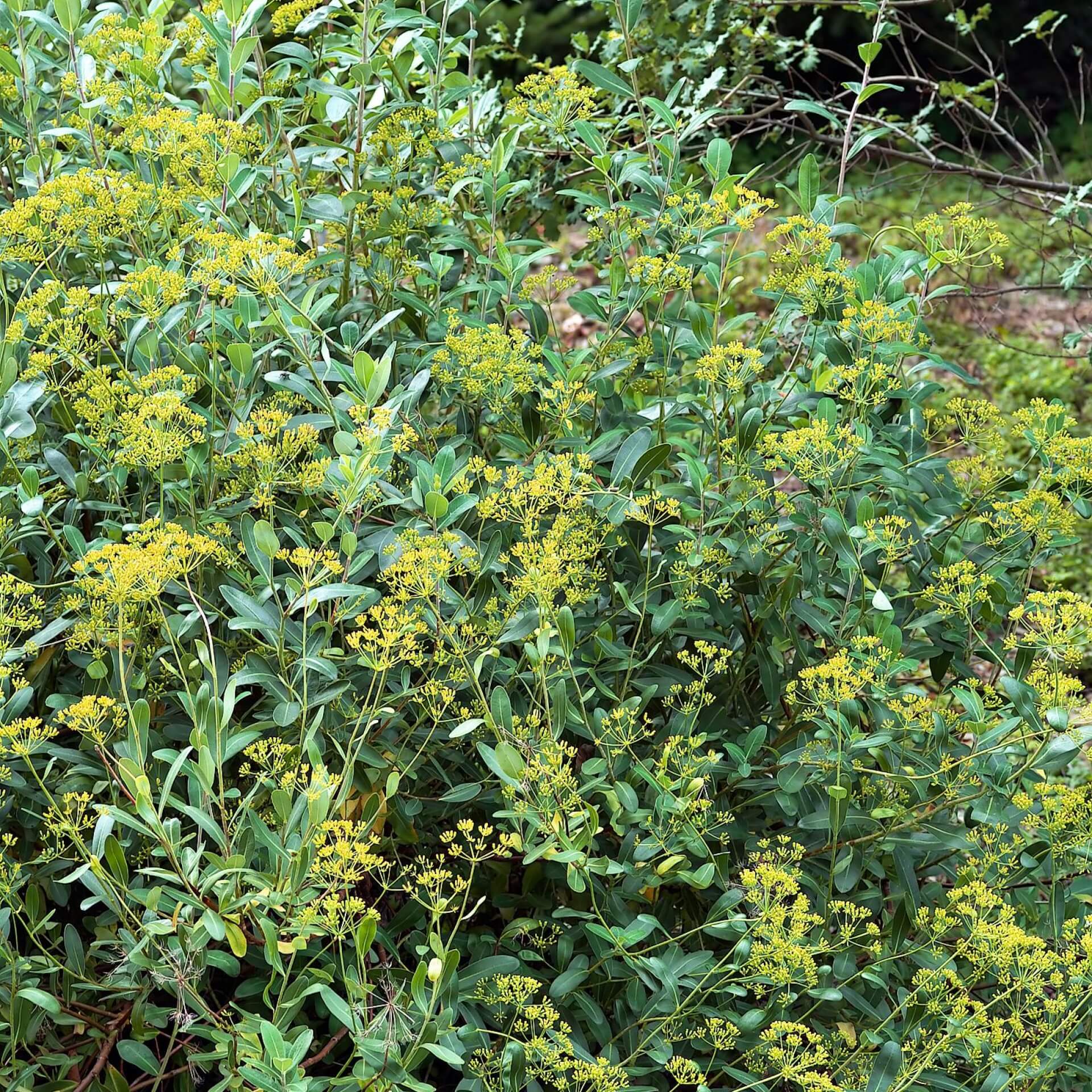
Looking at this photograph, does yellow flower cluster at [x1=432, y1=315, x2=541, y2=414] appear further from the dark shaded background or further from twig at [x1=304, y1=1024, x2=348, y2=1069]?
the dark shaded background

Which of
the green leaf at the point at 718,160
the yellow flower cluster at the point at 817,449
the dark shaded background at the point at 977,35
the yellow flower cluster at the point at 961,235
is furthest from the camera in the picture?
the dark shaded background at the point at 977,35

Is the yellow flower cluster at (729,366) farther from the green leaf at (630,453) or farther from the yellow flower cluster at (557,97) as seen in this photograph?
the yellow flower cluster at (557,97)

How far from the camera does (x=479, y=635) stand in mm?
2072

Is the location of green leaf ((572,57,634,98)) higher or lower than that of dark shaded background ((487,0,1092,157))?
higher

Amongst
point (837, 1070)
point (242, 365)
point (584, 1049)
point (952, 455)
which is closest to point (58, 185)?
point (242, 365)

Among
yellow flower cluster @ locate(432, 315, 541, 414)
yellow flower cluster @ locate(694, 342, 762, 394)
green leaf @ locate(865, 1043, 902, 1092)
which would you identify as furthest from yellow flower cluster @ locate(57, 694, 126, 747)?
green leaf @ locate(865, 1043, 902, 1092)

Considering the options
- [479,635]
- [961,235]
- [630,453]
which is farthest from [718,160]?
[479,635]

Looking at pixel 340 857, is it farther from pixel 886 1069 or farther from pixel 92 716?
pixel 886 1069

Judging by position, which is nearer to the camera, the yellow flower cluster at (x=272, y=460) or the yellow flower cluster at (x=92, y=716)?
the yellow flower cluster at (x=92, y=716)

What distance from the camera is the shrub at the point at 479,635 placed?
1829mm

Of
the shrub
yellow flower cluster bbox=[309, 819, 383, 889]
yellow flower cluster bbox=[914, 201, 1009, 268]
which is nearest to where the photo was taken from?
yellow flower cluster bbox=[309, 819, 383, 889]

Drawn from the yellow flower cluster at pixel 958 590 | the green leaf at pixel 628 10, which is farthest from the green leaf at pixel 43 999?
the green leaf at pixel 628 10

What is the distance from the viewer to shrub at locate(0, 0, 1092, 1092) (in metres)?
1.83

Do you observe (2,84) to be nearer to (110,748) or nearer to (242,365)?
(242,365)
